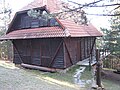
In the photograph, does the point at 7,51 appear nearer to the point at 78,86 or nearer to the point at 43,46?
the point at 43,46

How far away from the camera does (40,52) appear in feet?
50.0

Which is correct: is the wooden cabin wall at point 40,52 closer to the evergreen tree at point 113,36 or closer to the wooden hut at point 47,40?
the wooden hut at point 47,40

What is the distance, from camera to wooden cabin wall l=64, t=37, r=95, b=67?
1403cm

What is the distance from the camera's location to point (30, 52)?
16125 mm

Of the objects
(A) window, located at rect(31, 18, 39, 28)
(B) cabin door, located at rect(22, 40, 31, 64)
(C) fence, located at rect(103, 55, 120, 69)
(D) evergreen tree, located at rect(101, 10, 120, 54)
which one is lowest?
(C) fence, located at rect(103, 55, 120, 69)

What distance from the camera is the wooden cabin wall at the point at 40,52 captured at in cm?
1404

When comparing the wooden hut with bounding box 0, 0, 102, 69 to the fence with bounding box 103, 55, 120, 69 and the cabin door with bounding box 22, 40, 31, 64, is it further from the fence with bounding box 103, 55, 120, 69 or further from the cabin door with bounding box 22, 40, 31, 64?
the fence with bounding box 103, 55, 120, 69

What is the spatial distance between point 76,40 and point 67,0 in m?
8.39

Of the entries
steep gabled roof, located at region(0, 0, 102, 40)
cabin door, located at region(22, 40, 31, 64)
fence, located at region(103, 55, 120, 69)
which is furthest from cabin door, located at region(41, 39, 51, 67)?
fence, located at region(103, 55, 120, 69)

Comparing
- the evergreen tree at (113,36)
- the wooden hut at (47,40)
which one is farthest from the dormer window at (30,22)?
the evergreen tree at (113,36)

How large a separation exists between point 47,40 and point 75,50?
2.45m

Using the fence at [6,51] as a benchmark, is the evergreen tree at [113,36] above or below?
above

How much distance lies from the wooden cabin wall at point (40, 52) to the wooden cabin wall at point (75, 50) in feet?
1.46

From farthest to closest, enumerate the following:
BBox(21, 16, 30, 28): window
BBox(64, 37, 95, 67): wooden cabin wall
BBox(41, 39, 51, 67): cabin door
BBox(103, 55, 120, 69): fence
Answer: BBox(21, 16, 30, 28): window, BBox(103, 55, 120, 69): fence, BBox(41, 39, 51, 67): cabin door, BBox(64, 37, 95, 67): wooden cabin wall
